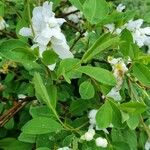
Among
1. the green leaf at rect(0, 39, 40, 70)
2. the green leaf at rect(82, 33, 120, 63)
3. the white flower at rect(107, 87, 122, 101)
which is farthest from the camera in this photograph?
the white flower at rect(107, 87, 122, 101)

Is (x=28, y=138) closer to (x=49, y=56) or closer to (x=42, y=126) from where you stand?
(x=42, y=126)

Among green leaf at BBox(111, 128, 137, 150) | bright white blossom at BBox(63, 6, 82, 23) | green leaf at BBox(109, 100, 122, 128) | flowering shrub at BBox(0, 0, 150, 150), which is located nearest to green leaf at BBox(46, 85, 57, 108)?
flowering shrub at BBox(0, 0, 150, 150)

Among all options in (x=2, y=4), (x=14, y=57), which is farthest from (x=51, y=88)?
(x=2, y=4)

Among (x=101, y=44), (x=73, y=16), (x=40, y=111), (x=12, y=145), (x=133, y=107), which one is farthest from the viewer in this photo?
(x=73, y=16)

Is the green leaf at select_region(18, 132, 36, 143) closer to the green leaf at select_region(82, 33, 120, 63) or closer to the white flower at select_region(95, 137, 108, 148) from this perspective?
the white flower at select_region(95, 137, 108, 148)

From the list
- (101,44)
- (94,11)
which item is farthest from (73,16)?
(101,44)

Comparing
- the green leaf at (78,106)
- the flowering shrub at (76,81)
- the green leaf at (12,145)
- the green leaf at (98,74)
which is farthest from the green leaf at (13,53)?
the green leaf at (12,145)

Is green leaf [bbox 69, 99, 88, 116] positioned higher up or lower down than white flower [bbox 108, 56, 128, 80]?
lower down
